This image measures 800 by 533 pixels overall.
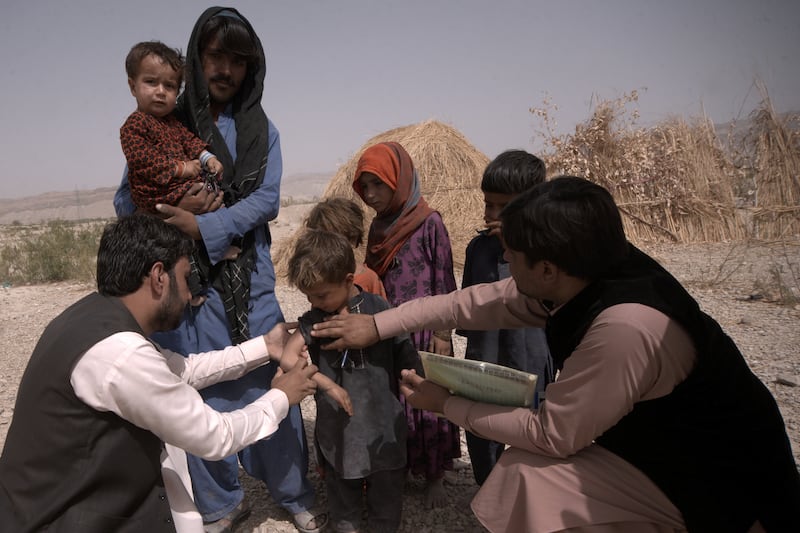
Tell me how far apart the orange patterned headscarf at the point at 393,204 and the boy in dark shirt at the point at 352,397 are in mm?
548

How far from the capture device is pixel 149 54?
255 cm

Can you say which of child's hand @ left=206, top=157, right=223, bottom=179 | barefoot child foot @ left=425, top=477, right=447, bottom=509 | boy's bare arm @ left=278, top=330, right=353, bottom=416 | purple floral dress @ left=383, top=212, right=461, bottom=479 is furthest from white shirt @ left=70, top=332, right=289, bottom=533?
barefoot child foot @ left=425, top=477, right=447, bottom=509

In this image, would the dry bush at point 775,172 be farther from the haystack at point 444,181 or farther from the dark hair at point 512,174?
the dark hair at point 512,174

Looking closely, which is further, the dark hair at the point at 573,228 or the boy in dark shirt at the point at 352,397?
the boy in dark shirt at the point at 352,397

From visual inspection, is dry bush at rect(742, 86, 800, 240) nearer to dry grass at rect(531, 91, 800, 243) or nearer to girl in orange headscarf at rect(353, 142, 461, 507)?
dry grass at rect(531, 91, 800, 243)

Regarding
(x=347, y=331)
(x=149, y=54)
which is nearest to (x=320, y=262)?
(x=347, y=331)

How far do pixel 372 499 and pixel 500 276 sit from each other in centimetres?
134

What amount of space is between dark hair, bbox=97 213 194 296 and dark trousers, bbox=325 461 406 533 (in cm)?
140

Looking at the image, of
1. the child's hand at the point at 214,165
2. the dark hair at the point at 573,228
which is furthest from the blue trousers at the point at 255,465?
the dark hair at the point at 573,228

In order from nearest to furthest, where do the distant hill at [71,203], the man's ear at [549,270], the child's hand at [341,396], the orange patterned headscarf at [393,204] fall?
the man's ear at [549,270] → the child's hand at [341,396] → the orange patterned headscarf at [393,204] → the distant hill at [71,203]

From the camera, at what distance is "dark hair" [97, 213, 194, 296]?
5.98 ft

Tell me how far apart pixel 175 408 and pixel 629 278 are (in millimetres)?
1581

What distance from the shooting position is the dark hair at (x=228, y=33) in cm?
252

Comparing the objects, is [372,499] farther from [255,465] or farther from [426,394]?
[426,394]
